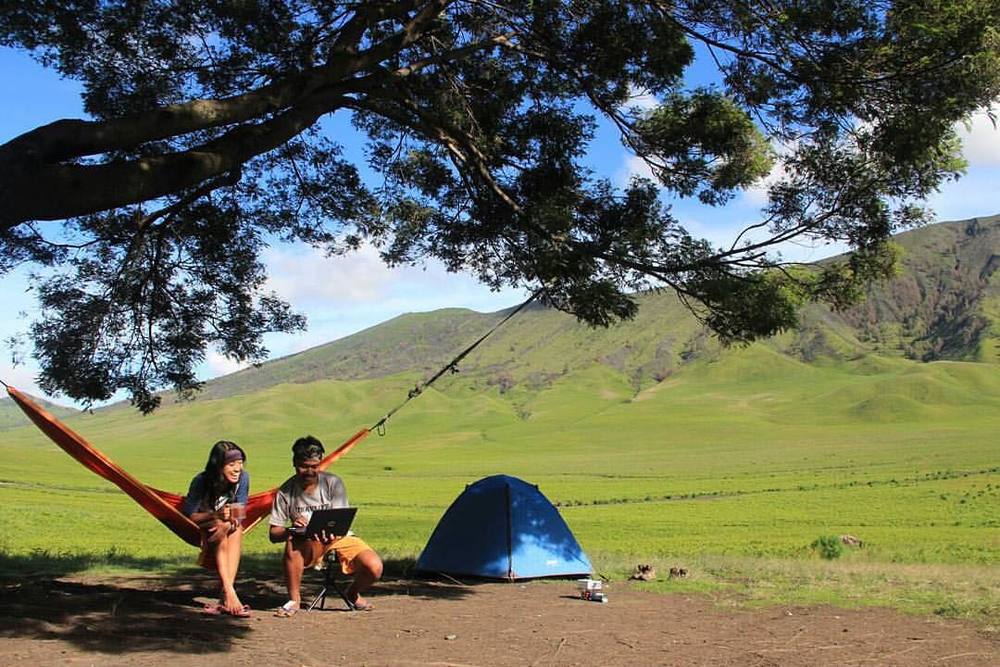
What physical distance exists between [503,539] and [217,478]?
11.4 feet

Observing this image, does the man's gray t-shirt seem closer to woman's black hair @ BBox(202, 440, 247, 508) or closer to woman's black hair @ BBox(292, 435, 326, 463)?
woman's black hair @ BBox(292, 435, 326, 463)

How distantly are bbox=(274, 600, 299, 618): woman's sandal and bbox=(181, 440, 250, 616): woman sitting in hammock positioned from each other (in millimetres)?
223

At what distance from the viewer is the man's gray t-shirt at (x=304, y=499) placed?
6771 mm

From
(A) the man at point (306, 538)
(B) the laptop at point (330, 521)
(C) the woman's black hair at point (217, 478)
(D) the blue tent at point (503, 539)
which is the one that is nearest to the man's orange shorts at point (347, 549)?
(A) the man at point (306, 538)

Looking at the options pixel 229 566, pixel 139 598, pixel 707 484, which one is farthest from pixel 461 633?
pixel 707 484

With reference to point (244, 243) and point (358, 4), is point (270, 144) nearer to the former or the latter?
point (358, 4)

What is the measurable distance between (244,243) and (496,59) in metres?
3.57

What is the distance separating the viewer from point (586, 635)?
6.21 m

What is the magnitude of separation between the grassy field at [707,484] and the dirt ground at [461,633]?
1002mm

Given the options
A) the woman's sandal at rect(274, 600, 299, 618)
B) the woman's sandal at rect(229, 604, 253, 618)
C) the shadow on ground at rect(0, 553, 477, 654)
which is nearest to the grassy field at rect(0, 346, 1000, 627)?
the shadow on ground at rect(0, 553, 477, 654)

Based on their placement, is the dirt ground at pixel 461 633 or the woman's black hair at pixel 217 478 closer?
the dirt ground at pixel 461 633

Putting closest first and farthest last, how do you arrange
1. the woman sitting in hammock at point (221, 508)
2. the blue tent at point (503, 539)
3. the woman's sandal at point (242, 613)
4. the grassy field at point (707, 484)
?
the woman's sandal at point (242, 613) → the woman sitting in hammock at point (221, 508) → the blue tent at point (503, 539) → the grassy field at point (707, 484)

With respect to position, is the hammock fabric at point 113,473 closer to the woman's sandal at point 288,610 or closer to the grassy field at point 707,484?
the woman's sandal at point 288,610

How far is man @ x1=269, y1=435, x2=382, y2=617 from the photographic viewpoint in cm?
669
